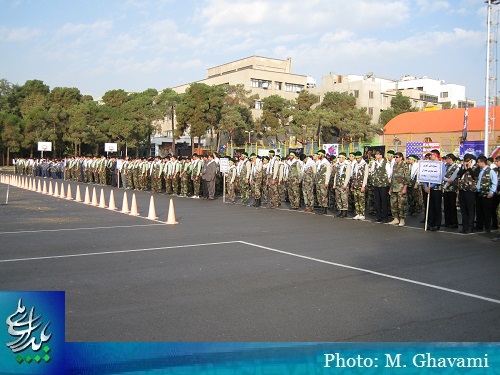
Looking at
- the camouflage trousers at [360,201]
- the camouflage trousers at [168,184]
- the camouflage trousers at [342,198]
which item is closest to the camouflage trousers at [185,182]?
the camouflage trousers at [168,184]

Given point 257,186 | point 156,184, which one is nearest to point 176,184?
point 156,184

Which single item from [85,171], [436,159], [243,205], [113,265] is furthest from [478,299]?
[85,171]

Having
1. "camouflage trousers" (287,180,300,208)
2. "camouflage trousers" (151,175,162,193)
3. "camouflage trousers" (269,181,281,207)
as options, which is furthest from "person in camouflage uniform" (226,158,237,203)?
"camouflage trousers" (151,175,162,193)

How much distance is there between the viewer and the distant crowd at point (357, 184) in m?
13.4

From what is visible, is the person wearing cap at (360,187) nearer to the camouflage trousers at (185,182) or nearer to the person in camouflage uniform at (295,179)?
the person in camouflage uniform at (295,179)

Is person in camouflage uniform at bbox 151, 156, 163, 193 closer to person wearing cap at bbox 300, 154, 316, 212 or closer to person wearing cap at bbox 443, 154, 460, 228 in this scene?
person wearing cap at bbox 300, 154, 316, 212

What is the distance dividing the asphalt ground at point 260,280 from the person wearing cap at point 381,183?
1247 mm

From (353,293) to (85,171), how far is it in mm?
36695

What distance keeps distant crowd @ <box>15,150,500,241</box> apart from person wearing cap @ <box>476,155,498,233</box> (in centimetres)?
2

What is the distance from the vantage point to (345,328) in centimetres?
521

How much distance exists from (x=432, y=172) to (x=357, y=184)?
286 centimetres

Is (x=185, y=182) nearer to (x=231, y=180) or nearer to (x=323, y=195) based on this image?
(x=231, y=180)

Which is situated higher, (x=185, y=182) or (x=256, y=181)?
(x=256, y=181)

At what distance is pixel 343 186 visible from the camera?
52.9ft
